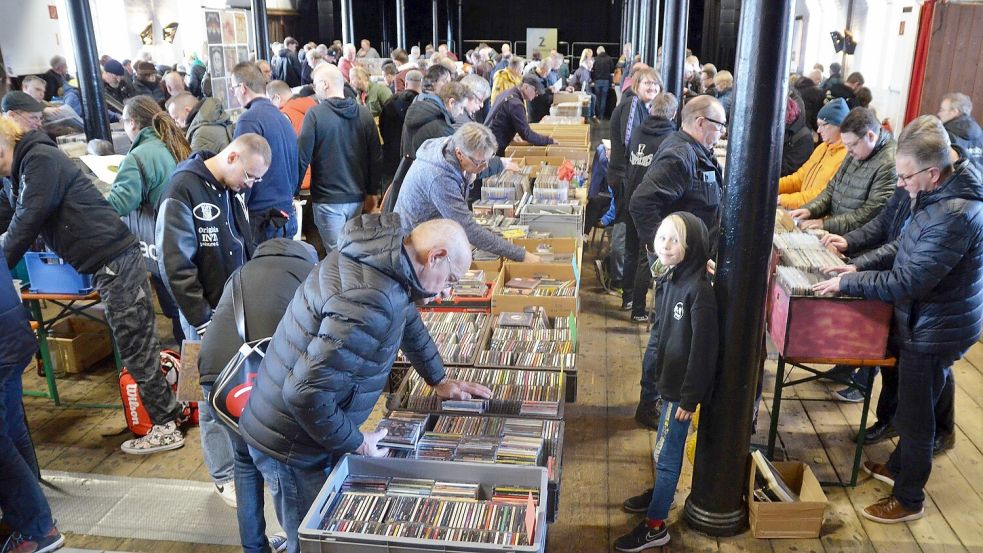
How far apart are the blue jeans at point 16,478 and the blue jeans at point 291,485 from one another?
1.25m

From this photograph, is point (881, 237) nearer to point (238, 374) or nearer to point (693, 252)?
point (693, 252)

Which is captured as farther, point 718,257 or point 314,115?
point 314,115

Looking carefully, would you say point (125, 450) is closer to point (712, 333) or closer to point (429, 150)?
point (429, 150)

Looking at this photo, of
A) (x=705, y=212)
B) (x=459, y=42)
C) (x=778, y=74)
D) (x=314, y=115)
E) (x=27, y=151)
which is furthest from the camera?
(x=459, y=42)

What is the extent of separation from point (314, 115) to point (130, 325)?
81.3 inches

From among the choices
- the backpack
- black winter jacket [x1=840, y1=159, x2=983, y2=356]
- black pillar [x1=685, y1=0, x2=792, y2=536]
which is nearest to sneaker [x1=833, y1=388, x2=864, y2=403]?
black winter jacket [x1=840, y1=159, x2=983, y2=356]

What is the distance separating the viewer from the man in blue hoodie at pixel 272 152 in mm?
4840

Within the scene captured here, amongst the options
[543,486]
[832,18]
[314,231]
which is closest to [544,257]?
[543,486]

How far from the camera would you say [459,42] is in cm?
2992

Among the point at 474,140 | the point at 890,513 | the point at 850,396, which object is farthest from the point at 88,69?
the point at 890,513

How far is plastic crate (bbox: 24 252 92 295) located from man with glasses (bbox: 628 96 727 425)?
3184 mm

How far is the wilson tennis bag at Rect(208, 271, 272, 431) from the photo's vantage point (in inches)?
99.9

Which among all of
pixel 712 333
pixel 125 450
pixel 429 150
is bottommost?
pixel 125 450

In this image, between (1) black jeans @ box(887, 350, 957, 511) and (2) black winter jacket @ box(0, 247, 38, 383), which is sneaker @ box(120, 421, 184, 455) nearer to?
(2) black winter jacket @ box(0, 247, 38, 383)
